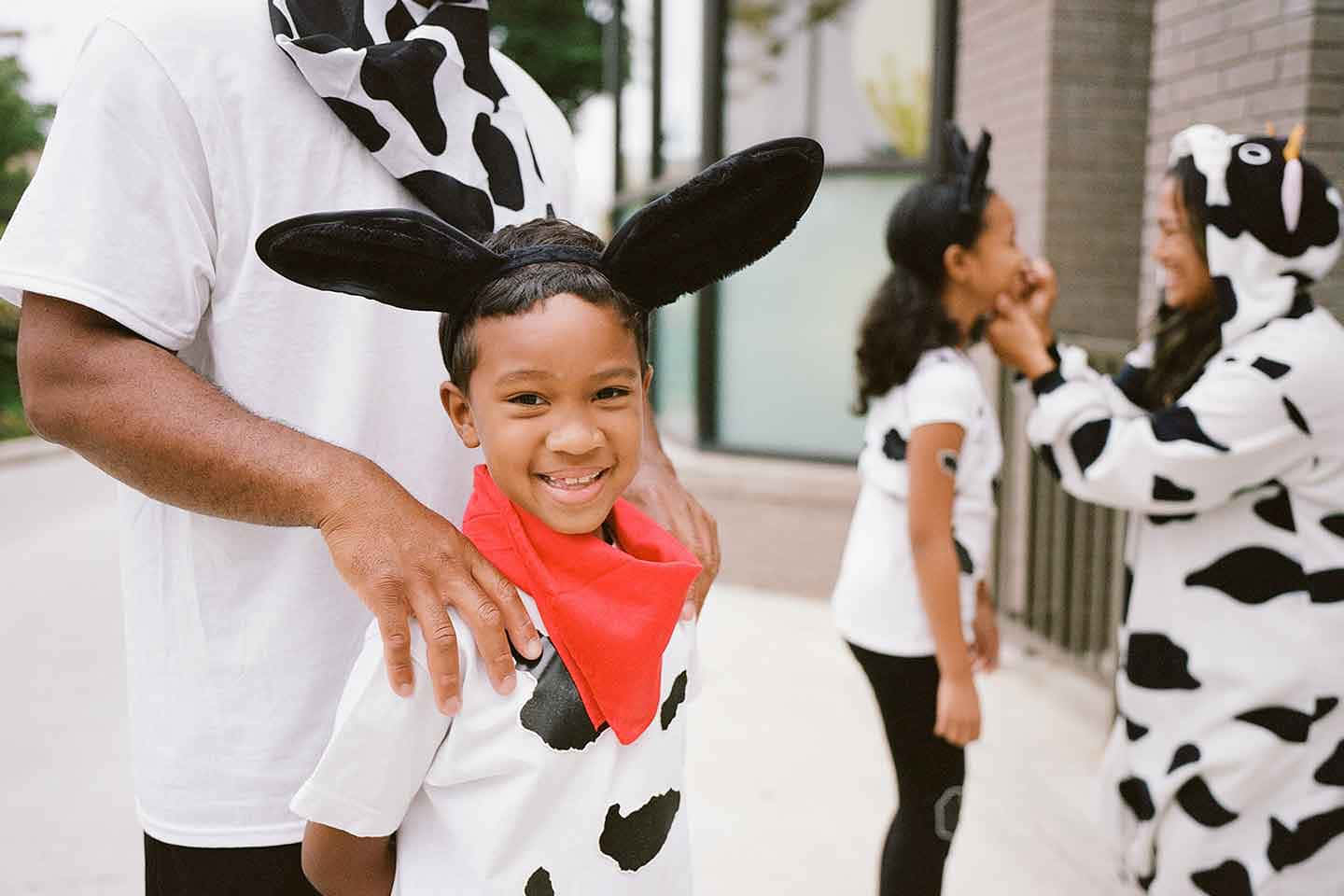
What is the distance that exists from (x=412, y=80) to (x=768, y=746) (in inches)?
134

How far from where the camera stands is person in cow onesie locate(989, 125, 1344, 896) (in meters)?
2.32

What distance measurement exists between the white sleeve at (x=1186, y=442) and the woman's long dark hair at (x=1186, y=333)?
191 mm

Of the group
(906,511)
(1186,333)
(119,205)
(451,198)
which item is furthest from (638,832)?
(1186,333)

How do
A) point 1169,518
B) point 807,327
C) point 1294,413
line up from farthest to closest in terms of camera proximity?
point 807,327, point 1169,518, point 1294,413

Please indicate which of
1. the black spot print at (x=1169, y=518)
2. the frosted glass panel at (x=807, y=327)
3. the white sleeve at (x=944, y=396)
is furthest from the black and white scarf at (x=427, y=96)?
the frosted glass panel at (x=807, y=327)

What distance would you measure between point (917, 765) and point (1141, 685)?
53 cm

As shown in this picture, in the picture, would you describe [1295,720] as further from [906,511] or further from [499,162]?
[499,162]

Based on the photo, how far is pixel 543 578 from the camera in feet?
4.09

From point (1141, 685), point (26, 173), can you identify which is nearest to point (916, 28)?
point (1141, 685)

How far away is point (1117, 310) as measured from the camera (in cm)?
531

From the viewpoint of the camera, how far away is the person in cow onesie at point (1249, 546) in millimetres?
2320

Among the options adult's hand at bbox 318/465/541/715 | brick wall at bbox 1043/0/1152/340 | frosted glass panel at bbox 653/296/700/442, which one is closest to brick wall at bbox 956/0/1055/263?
brick wall at bbox 1043/0/1152/340

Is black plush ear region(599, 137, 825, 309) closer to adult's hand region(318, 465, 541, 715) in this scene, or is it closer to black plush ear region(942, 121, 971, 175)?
adult's hand region(318, 465, 541, 715)

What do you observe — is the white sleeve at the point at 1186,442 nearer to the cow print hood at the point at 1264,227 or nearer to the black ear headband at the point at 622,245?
the cow print hood at the point at 1264,227
